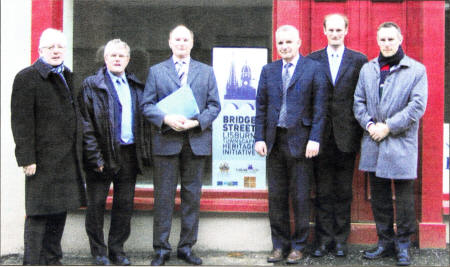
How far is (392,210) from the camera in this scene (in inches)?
177

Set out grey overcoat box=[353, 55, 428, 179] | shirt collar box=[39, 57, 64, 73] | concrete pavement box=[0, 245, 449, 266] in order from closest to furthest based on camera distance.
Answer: shirt collar box=[39, 57, 64, 73]
grey overcoat box=[353, 55, 428, 179]
concrete pavement box=[0, 245, 449, 266]

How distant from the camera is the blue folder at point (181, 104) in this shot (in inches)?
174

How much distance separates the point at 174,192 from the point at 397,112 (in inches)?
74.0

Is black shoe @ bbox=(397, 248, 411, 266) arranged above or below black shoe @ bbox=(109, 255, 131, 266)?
above

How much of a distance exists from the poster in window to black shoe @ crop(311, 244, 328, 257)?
0.80 m

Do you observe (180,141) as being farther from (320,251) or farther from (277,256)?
(320,251)

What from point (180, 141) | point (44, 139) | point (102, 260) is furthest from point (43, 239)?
point (180, 141)

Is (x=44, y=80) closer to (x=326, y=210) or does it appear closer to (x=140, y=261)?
(x=140, y=261)

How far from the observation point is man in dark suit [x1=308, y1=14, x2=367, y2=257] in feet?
14.8

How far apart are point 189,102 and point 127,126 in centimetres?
53

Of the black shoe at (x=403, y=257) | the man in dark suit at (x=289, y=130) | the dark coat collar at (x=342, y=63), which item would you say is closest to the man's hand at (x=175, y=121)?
the man in dark suit at (x=289, y=130)

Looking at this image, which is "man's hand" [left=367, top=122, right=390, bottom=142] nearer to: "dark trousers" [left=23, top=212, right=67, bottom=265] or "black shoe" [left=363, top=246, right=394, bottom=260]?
"black shoe" [left=363, top=246, right=394, bottom=260]

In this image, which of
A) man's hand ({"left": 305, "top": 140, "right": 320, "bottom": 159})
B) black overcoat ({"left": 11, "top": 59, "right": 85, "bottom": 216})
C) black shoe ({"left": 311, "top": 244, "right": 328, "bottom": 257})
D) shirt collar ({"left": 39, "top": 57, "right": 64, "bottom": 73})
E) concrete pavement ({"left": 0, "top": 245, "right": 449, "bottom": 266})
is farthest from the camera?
black shoe ({"left": 311, "top": 244, "right": 328, "bottom": 257})

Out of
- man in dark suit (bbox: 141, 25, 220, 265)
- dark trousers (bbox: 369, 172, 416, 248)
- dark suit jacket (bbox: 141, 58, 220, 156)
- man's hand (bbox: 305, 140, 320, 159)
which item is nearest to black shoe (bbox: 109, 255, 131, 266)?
man in dark suit (bbox: 141, 25, 220, 265)
